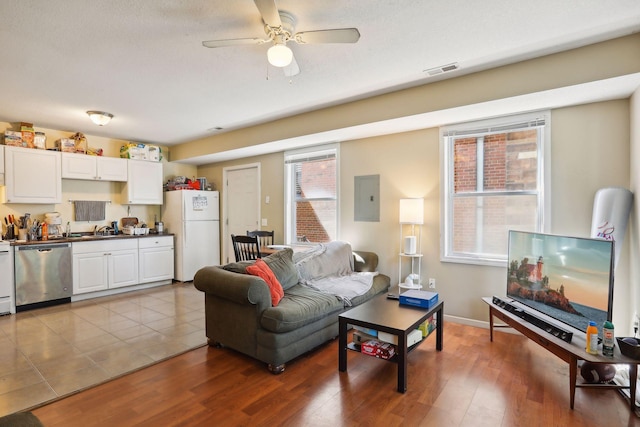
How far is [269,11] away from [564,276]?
2700 millimetres

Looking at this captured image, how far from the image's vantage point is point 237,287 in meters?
2.56

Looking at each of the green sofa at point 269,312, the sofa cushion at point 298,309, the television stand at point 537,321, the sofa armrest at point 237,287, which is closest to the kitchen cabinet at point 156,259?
the green sofa at point 269,312

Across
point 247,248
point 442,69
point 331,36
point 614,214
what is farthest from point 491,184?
point 247,248

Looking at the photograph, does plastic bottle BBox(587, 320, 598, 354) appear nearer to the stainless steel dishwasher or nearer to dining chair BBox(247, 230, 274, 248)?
dining chair BBox(247, 230, 274, 248)

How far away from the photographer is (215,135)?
518 centimetres

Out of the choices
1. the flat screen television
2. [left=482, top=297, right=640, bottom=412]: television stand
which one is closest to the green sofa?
the flat screen television

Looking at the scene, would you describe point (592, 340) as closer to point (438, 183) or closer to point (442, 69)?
point (438, 183)

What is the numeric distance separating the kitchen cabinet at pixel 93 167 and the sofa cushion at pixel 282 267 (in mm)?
3383

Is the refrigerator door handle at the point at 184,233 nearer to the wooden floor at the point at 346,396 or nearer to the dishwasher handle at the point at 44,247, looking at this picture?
the dishwasher handle at the point at 44,247

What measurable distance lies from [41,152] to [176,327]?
3.18 meters

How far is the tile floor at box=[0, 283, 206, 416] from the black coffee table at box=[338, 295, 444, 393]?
1454mm

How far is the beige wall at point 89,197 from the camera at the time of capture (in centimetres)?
458

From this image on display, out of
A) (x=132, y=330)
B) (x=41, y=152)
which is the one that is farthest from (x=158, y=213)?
(x=132, y=330)

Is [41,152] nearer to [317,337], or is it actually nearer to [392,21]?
[317,337]
